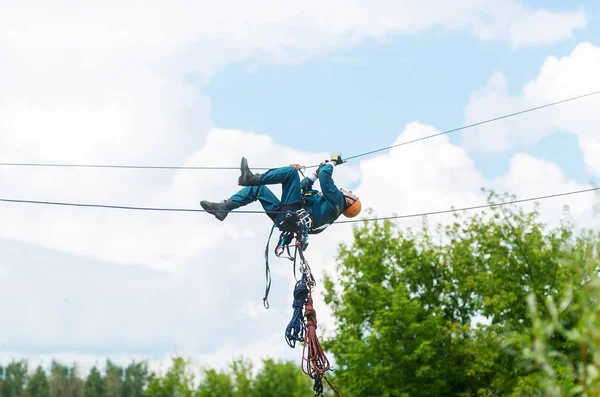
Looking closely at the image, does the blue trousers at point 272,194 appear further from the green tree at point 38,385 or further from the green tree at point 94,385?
the green tree at point 94,385

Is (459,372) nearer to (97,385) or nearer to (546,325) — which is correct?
(546,325)

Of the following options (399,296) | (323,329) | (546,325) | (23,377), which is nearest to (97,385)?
(23,377)

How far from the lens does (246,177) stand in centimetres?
933

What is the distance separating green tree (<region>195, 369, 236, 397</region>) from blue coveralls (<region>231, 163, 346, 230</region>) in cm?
3980

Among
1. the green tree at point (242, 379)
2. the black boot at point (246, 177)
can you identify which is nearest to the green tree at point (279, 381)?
the green tree at point (242, 379)

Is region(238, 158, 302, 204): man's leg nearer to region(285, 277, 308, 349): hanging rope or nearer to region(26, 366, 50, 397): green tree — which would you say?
region(285, 277, 308, 349): hanging rope

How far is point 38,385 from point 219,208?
47.0 metres

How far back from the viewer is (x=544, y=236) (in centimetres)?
2775

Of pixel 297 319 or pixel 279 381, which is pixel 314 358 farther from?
pixel 279 381

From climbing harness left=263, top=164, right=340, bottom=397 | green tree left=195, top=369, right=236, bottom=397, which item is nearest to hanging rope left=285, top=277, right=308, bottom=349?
climbing harness left=263, top=164, right=340, bottom=397

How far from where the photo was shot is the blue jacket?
956cm

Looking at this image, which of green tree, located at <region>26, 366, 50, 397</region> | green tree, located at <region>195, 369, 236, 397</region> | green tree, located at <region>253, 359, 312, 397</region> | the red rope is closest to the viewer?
the red rope

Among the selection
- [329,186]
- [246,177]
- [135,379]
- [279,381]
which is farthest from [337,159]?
[135,379]

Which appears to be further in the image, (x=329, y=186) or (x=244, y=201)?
(x=244, y=201)
